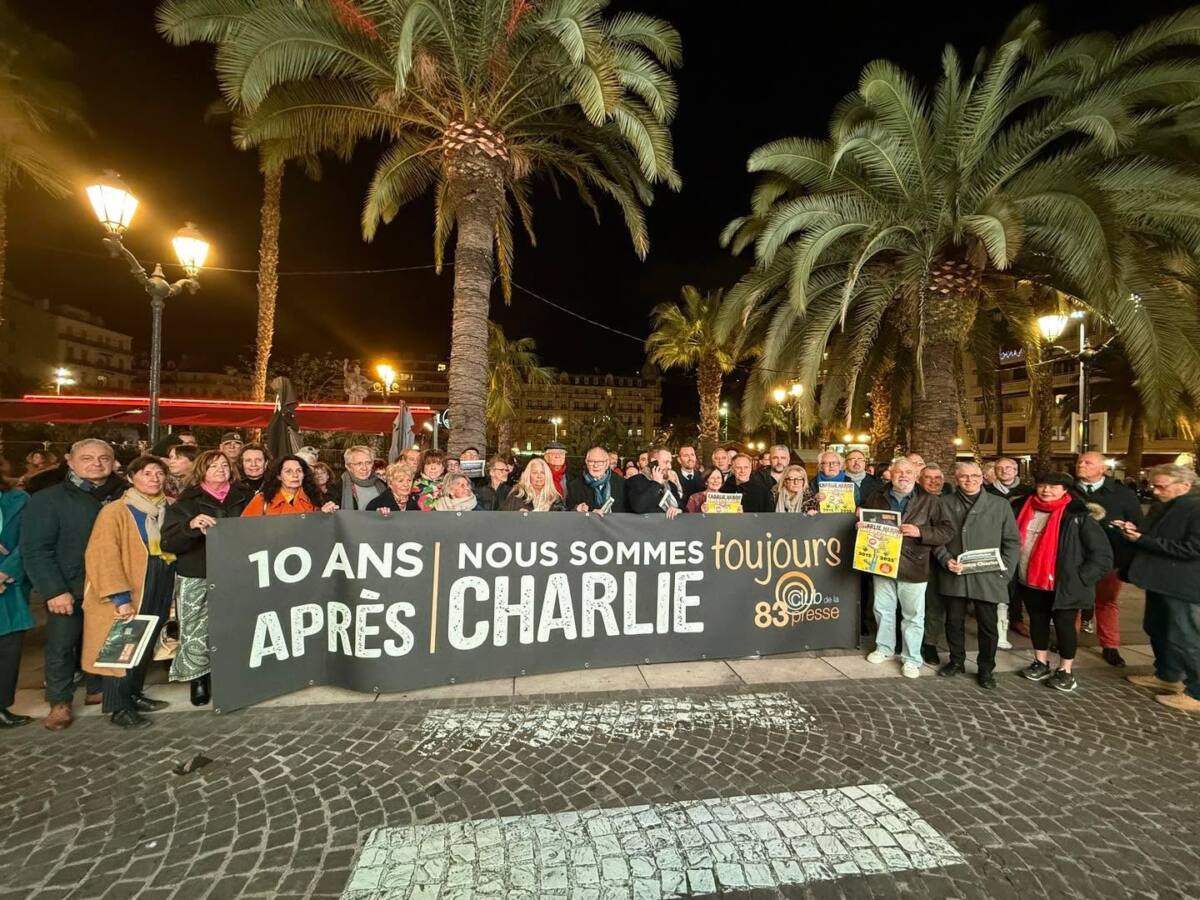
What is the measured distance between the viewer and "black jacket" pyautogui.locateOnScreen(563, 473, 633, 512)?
18.8 ft

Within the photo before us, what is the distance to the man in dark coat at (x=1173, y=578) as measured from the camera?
4.41m

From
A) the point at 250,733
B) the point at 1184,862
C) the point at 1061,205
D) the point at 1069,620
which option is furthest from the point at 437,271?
the point at 1184,862

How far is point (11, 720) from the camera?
12.4 feet

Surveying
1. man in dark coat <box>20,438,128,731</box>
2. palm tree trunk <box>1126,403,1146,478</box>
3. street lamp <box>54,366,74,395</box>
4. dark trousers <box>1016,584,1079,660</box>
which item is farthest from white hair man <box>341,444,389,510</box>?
street lamp <box>54,366,74,395</box>

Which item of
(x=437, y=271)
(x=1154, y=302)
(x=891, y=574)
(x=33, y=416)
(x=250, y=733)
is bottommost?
(x=250, y=733)

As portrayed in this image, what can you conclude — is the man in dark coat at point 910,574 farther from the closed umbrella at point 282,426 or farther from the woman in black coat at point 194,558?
the closed umbrella at point 282,426

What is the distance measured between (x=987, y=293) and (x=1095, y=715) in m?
8.38

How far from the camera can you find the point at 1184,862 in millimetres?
2607

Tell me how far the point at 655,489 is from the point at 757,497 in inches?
54.6

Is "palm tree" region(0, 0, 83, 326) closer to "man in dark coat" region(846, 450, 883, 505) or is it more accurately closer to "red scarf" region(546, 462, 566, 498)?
"red scarf" region(546, 462, 566, 498)

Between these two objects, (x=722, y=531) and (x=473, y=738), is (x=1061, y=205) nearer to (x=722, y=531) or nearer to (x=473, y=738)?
(x=722, y=531)

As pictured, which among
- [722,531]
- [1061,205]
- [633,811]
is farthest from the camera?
[1061,205]

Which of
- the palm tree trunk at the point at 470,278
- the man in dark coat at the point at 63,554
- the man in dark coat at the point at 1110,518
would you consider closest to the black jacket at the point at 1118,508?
the man in dark coat at the point at 1110,518

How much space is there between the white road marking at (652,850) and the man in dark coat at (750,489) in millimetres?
3650
